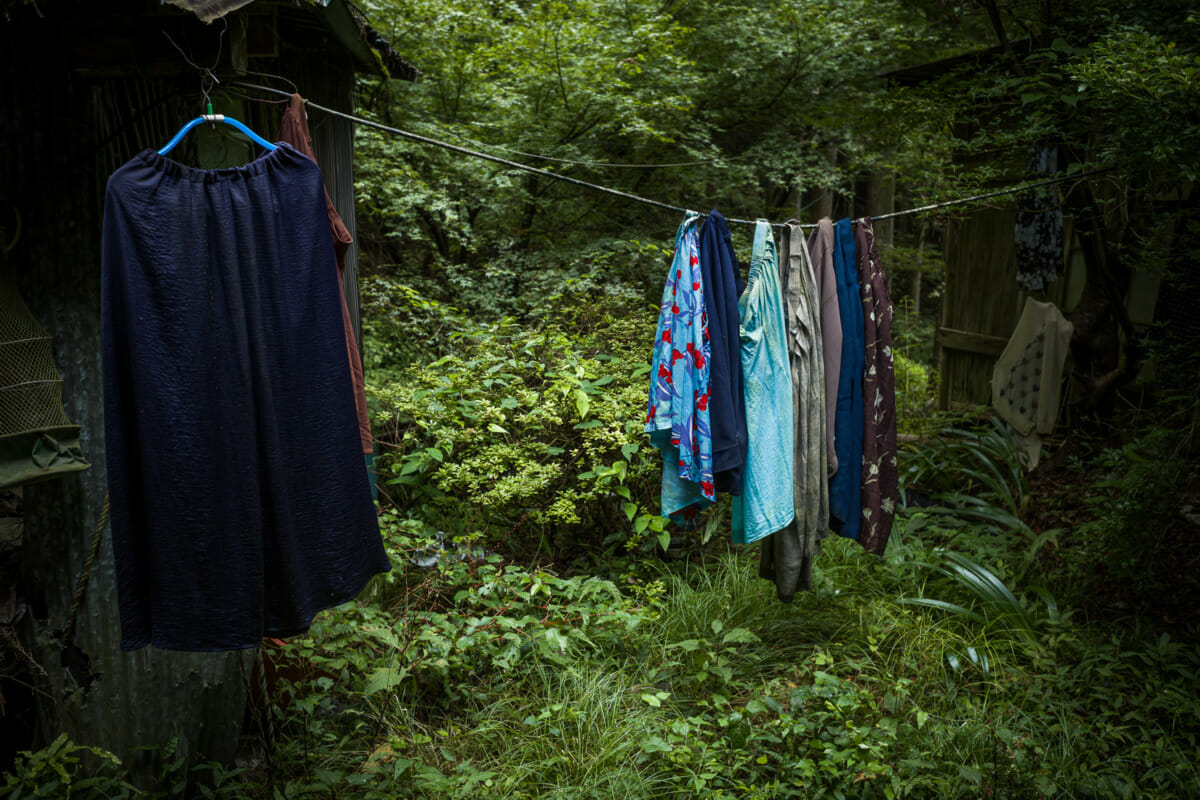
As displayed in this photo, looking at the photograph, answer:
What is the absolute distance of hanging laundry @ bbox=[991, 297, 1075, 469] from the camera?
614 centimetres

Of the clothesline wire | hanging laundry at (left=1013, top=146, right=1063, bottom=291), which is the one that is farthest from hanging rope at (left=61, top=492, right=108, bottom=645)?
hanging laundry at (left=1013, top=146, right=1063, bottom=291)

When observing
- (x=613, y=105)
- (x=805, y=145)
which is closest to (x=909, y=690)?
(x=613, y=105)

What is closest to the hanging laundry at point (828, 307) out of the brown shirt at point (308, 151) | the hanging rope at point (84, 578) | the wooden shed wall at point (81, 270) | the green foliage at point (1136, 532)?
the brown shirt at point (308, 151)

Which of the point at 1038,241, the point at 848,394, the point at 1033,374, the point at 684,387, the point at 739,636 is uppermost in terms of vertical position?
the point at 1038,241

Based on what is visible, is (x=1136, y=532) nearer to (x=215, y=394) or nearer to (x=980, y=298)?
(x=980, y=298)

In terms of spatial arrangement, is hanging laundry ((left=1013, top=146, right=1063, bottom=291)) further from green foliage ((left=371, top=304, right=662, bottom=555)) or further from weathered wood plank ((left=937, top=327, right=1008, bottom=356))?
green foliage ((left=371, top=304, right=662, bottom=555))

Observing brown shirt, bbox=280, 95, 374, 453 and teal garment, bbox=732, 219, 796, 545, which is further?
teal garment, bbox=732, 219, 796, 545

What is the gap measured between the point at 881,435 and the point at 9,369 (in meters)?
3.12

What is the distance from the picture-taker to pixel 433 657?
11.8 ft

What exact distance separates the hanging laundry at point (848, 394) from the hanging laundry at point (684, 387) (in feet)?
2.23

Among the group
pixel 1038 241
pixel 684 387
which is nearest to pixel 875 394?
pixel 684 387

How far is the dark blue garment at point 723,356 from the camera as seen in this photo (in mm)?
3006

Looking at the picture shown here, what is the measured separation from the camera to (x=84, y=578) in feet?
8.32

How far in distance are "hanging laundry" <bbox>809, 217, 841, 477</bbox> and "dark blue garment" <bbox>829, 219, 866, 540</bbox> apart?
0.12 ft
